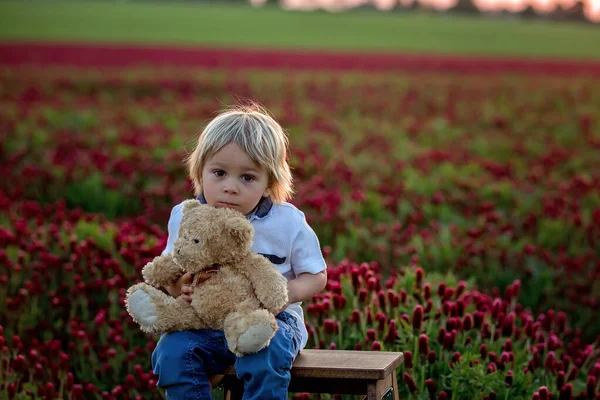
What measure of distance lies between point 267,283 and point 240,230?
0.69ft

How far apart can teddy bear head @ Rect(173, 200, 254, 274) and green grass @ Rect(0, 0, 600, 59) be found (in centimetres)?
3828

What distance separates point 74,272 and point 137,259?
21.1 inches

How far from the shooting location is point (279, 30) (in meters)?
54.3

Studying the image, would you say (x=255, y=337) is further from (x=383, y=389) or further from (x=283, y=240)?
(x=383, y=389)

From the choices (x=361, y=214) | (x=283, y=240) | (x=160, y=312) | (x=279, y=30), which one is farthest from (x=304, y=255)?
(x=279, y=30)

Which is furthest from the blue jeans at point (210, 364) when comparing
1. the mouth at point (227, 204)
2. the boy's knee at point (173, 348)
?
the mouth at point (227, 204)

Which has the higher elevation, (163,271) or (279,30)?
(163,271)

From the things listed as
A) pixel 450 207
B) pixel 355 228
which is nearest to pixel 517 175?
pixel 450 207

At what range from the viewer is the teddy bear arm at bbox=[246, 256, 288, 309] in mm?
3268

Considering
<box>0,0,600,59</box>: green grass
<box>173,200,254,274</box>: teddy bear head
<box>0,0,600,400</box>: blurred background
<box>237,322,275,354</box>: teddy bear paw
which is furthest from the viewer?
<box>0,0,600,59</box>: green grass

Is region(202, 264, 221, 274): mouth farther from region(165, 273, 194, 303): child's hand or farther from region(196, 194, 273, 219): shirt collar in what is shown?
region(196, 194, 273, 219): shirt collar

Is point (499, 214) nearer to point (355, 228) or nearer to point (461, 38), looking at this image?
point (355, 228)

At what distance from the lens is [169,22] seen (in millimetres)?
54438

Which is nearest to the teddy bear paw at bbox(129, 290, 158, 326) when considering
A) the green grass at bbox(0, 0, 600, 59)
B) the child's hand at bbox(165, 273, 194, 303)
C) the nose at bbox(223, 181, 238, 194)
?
the child's hand at bbox(165, 273, 194, 303)
